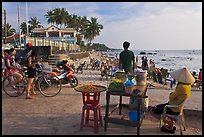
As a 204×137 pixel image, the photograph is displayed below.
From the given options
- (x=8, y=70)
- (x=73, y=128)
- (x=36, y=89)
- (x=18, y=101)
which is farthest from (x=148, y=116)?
(x=8, y=70)

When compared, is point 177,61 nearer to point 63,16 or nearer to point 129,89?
point 63,16

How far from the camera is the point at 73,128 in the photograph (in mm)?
4086

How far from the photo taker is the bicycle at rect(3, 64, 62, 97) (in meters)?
6.69

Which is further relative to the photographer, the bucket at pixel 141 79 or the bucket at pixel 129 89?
the bucket at pixel 141 79

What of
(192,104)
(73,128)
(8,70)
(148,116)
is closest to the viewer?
(73,128)

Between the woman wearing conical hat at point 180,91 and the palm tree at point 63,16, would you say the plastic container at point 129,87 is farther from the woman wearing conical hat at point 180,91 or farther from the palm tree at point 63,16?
the palm tree at point 63,16

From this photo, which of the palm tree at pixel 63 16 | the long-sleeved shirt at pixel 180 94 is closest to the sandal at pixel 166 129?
the long-sleeved shirt at pixel 180 94

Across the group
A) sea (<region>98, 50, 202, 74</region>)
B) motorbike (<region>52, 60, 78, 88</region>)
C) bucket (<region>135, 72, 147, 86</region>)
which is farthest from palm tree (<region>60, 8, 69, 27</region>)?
bucket (<region>135, 72, 147, 86</region>)

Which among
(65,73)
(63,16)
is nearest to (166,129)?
(65,73)

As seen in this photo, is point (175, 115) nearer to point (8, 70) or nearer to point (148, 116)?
point (148, 116)

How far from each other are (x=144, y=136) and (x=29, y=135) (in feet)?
6.99

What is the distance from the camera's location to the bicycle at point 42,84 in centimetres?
669

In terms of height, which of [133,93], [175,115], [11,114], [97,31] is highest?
[97,31]

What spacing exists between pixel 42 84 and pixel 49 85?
0.25 meters
